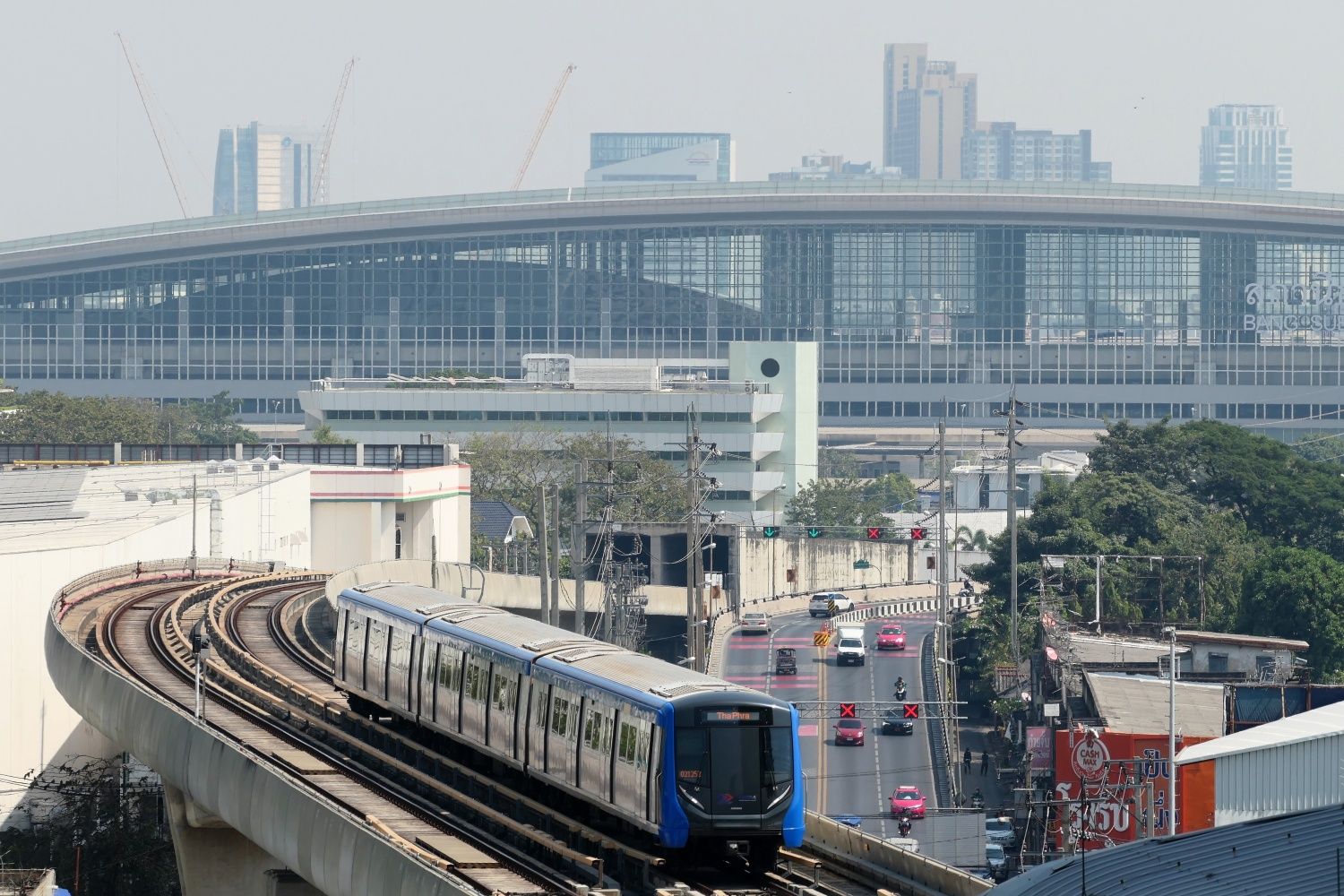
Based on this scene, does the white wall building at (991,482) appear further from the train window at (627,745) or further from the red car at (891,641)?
the train window at (627,745)

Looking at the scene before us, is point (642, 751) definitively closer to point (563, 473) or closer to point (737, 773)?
point (737, 773)

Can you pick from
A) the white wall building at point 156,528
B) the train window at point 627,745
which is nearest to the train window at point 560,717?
the train window at point 627,745

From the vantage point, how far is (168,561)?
69.6 metres

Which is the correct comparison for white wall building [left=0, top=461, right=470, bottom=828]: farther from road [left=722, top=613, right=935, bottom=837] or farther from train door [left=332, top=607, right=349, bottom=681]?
road [left=722, top=613, right=935, bottom=837]

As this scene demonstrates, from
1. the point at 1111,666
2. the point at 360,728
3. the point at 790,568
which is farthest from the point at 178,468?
the point at 360,728

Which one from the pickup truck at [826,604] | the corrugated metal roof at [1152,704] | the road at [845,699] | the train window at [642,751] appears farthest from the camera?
the pickup truck at [826,604]

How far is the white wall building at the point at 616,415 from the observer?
15688 centimetres

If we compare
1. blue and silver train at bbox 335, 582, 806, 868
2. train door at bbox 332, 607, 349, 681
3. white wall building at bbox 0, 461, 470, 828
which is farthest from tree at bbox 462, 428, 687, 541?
blue and silver train at bbox 335, 582, 806, 868

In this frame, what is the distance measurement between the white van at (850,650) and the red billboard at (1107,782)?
3021 cm

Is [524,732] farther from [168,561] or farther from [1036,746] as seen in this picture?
[168,561]

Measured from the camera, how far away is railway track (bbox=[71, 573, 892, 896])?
25.8 m

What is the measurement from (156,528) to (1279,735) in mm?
40985

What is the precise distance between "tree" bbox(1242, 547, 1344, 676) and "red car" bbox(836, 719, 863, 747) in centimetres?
1721

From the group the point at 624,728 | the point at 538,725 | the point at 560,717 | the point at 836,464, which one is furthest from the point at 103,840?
the point at 836,464
